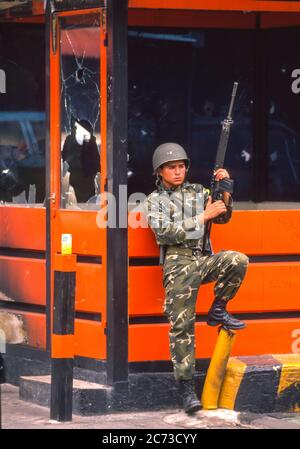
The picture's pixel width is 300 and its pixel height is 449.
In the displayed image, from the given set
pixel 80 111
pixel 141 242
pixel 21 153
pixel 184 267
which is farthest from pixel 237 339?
pixel 21 153

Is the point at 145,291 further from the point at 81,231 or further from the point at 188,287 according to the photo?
the point at 81,231

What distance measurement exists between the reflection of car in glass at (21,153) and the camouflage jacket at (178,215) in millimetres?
1515

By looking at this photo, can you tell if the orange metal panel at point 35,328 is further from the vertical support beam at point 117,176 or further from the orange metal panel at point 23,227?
the vertical support beam at point 117,176

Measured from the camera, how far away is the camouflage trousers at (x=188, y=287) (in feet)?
26.7

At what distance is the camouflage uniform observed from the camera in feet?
26.6

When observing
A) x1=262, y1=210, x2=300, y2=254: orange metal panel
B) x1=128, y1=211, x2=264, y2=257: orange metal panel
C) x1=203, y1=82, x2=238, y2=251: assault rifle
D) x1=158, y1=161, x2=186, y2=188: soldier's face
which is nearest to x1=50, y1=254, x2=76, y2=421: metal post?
x1=158, y1=161, x2=186, y2=188: soldier's face

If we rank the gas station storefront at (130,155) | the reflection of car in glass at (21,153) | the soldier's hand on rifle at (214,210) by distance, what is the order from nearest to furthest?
the soldier's hand on rifle at (214,210), the gas station storefront at (130,155), the reflection of car in glass at (21,153)

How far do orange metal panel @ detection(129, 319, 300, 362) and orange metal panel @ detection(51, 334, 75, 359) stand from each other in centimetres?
77

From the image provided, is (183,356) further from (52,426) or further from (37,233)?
(37,233)

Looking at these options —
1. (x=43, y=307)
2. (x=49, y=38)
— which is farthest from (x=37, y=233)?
(x=49, y=38)

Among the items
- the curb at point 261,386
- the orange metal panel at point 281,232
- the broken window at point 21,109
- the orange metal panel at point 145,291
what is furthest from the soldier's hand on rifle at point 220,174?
the broken window at point 21,109

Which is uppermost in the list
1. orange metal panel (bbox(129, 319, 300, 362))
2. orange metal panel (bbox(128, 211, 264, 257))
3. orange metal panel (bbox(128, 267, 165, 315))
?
orange metal panel (bbox(128, 211, 264, 257))

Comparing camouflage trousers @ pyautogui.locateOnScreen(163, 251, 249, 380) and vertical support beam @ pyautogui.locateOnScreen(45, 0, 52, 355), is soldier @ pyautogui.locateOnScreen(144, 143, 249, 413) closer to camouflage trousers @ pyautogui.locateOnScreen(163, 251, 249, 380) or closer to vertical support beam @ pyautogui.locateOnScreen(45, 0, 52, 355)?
camouflage trousers @ pyautogui.locateOnScreen(163, 251, 249, 380)
